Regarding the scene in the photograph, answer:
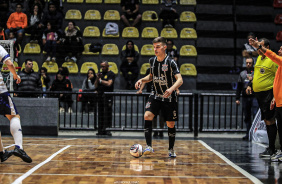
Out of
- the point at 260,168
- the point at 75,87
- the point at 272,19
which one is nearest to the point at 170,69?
the point at 260,168

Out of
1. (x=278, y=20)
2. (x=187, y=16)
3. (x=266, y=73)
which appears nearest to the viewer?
(x=266, y=73)

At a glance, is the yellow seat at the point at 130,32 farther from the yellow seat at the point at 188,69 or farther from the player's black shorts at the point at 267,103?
the player's black shorts at the point at 267,103

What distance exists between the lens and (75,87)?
15.6 metres

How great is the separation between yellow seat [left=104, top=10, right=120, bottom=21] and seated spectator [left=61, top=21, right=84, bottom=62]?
1.73m

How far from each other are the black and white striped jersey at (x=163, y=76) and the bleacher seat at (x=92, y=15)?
10.0m

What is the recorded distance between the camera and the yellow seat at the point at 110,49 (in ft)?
53.3

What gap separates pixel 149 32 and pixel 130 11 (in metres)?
1.16

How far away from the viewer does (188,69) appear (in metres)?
16.0

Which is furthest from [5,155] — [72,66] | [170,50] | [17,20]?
[17,20]

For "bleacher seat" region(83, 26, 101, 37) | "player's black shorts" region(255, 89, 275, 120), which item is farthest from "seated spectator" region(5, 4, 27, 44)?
"player's black shorts" region(255, 89, 275, 120)

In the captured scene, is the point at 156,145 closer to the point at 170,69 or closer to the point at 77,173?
the point at 170,69

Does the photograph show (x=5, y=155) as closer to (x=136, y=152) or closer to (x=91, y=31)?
(x=136, y=152)

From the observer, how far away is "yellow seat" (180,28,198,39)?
55.7ft

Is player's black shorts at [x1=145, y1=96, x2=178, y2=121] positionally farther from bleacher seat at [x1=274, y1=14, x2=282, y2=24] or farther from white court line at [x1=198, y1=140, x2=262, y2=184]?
bleacher seat at [x1=274, y1=14, x2=282, y2=24]
